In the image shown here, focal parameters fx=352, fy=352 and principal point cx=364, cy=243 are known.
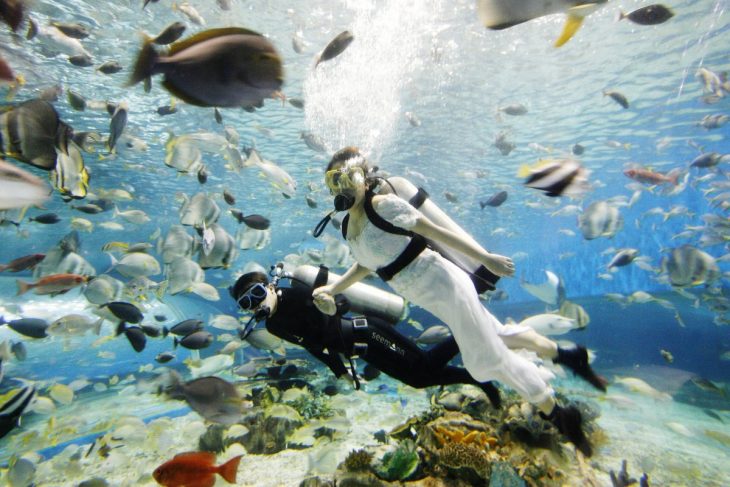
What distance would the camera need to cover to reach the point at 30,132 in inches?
85.4

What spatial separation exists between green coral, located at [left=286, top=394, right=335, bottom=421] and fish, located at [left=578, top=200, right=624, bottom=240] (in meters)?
5.99

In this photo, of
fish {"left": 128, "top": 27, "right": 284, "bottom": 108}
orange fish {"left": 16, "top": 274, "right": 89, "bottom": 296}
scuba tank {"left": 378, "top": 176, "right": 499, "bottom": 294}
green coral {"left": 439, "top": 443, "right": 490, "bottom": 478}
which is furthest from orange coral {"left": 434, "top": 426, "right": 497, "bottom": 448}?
orange fish {"left": 16, "top": 274, "right": 89, "bottom": 296}

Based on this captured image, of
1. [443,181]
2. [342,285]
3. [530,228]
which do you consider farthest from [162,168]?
[530,228]

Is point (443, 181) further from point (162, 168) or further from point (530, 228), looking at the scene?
point (530, 228)

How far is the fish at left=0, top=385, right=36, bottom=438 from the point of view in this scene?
299cm

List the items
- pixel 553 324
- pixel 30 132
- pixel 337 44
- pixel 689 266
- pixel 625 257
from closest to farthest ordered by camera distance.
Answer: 1. pixel 30 132
2. pixel 337 44
3. pixel 553 324
4. pixel 689 266
5. pixel 625 257

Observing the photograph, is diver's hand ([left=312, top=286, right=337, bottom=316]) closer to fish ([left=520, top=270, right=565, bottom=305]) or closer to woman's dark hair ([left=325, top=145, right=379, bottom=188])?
woman's dark hair ([left=325, top=145, right=379, bottom=188])

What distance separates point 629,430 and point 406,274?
8547 millimetres

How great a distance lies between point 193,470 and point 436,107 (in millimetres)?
16832

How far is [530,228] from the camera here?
4316 centimetres

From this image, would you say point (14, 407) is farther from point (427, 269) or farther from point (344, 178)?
point (427, 269)

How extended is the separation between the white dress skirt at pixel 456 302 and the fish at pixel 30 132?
7.68 feet

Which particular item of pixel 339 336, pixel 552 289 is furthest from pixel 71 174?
pixel 552 289

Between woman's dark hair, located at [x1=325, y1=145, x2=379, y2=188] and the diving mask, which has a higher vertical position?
woman's dark hair, located at [x1=325, y1=145, x2=379, y2=188]
